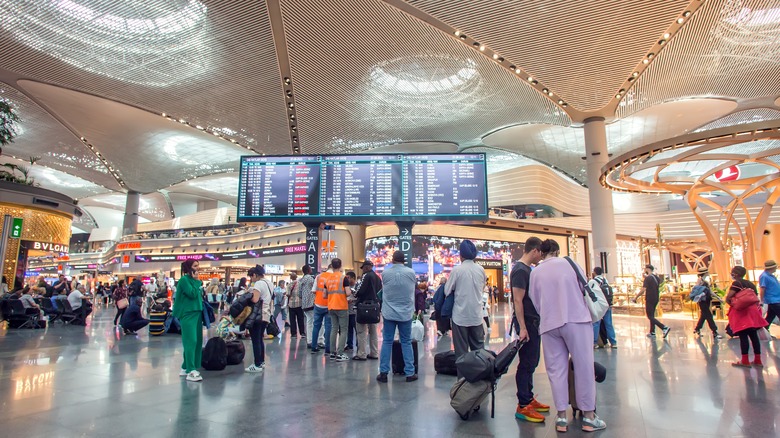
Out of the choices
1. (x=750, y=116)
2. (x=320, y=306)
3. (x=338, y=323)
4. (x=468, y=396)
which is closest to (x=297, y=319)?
(x=320, y=306)

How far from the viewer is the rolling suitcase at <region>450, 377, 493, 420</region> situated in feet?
11.4

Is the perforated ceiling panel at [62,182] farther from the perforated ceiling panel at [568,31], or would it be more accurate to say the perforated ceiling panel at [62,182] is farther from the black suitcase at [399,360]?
the black suitcase at [399,360]

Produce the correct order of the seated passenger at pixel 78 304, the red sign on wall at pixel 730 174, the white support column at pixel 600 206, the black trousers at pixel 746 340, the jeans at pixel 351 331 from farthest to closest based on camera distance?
1. the red sign on wall at pixel 730 174
2. the white support column at pixel 600 206
3. the seated passenger at pixel 78 304
4. the jeans at pixel 351 331
5. the black trousers at pixel 746 340

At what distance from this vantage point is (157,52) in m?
18.3

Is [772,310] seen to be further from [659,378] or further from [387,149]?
[387,149]

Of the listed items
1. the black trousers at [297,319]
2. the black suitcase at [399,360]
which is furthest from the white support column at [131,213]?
the black suitcase at [399,360]

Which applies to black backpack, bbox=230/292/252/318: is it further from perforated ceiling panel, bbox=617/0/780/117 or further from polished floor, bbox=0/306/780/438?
perforated ceiling panel, bbox=617/0/780/117

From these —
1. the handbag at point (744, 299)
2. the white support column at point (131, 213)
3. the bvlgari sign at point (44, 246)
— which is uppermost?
the white support column at point (131, 213)

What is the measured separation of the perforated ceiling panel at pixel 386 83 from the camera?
1627 centimetres

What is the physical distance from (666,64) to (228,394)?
19569 mm

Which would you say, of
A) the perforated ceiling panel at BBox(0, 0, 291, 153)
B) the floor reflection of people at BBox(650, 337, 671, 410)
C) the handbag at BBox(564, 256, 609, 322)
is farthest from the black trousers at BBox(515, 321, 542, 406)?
the perforated ceiling panel at BBox(0, 0, 291, 153)

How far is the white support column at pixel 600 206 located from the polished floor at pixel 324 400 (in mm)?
13877

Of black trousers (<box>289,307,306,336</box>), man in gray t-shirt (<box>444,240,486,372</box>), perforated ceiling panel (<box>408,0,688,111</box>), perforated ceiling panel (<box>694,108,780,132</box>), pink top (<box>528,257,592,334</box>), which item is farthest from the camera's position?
perforated ceiling panel (<box>694,108,780,132</box>)

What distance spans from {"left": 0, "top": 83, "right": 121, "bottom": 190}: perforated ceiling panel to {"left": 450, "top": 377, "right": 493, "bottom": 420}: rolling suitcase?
28605 millimetres
